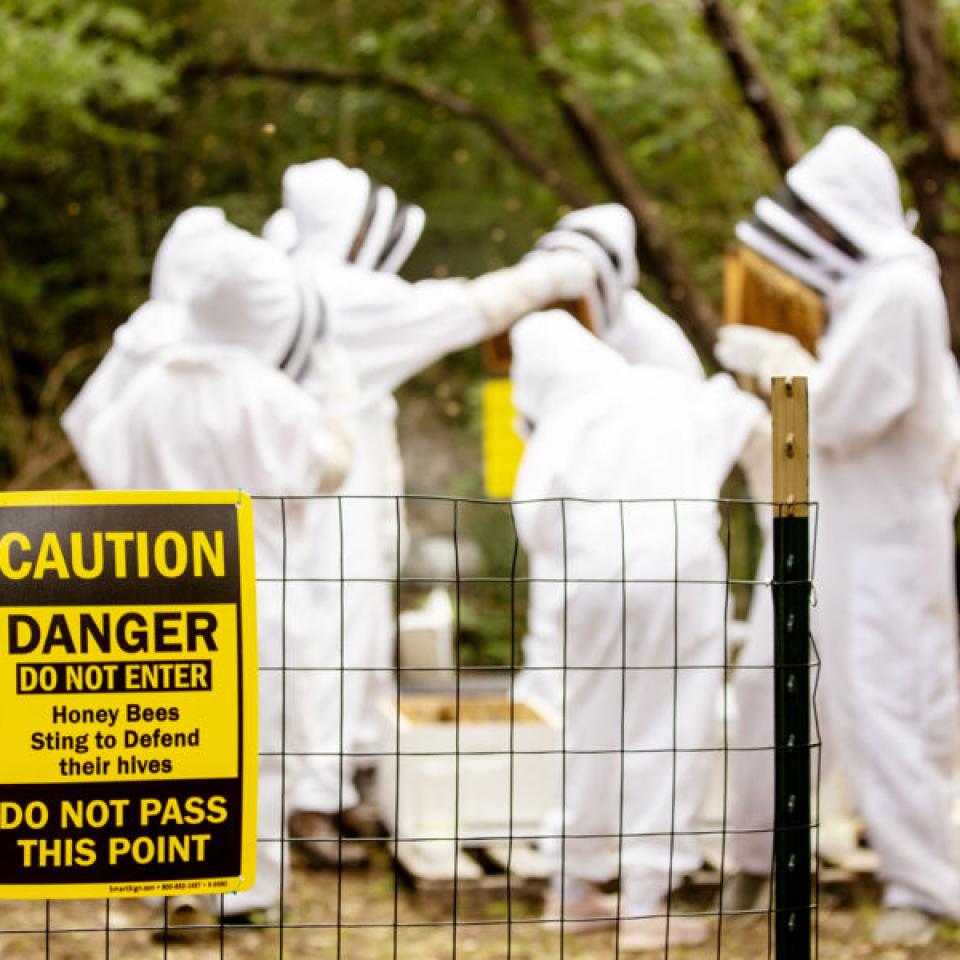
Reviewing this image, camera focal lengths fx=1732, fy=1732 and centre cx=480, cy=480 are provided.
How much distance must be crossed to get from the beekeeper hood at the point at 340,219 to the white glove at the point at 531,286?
51cm

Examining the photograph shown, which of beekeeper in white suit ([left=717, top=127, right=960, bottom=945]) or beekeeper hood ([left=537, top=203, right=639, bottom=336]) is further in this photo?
beekeeper hood ([left=537, top=203, right=639, bottom=336])

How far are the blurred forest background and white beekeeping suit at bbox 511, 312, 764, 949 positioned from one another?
144 inches

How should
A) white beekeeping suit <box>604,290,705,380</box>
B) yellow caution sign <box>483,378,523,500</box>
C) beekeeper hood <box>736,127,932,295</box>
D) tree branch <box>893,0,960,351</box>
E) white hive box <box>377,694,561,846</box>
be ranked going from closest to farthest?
beekeeper hood <box>736,127,932,295</box> < white hive box <box>377,694,561,846</box> < white beekeeping suit <box>604,290,705,380</box> < yellow caution sign <box>483,378,523,500</box> < tree branch <box>893,0,960,351</box>

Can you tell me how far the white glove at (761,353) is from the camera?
554 cm

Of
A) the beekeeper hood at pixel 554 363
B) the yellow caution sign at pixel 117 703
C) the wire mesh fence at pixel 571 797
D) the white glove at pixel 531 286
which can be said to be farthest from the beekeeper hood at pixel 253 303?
the yellow caution sign at pixel 117 703

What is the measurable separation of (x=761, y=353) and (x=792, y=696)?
2593mm

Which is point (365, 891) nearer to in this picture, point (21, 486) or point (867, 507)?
point (867, 507)

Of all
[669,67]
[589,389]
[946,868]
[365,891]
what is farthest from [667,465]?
[669,67]

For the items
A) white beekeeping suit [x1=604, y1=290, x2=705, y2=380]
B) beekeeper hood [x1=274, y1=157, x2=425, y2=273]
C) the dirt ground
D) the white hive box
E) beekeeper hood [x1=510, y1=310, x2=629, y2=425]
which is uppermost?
beekeeper hood [x1=274, y1=157, x2=425, y2=273]

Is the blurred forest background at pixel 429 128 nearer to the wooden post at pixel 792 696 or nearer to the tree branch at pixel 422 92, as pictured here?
the tree branch at pixel 422 92

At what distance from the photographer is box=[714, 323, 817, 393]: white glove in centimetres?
554

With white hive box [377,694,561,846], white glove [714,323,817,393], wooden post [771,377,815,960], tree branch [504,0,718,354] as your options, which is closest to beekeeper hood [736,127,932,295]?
white glove [714,323,817,393]

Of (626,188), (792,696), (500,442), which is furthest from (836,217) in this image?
(626,188)

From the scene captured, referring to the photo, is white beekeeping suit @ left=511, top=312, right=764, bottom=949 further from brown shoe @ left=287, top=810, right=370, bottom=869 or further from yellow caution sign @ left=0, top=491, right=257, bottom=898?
yellow caution sign @ left=0, top=491, right=257, bottom=898
